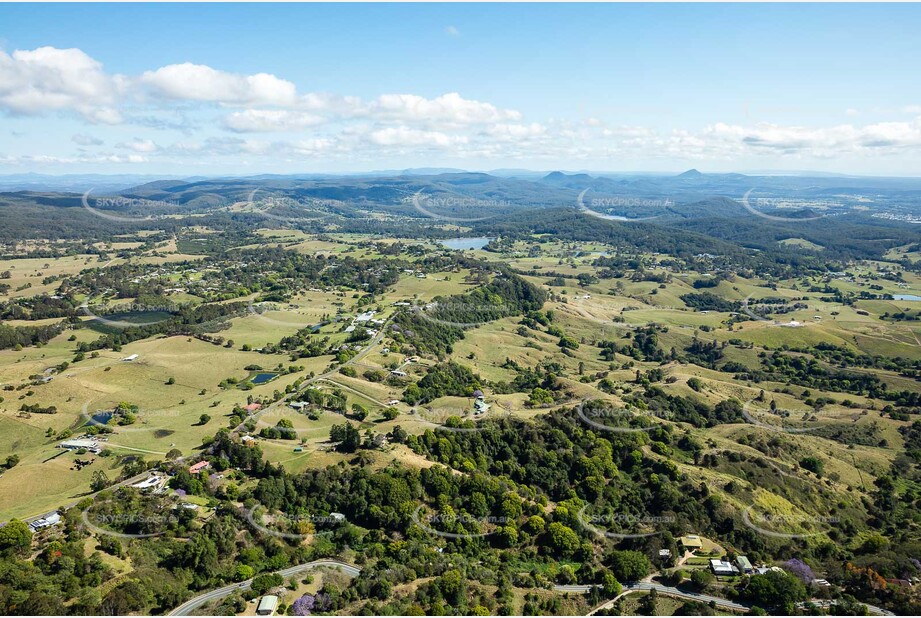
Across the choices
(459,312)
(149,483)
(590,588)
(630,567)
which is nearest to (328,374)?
(149,483)

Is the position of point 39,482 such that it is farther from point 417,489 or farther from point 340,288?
point 340,288

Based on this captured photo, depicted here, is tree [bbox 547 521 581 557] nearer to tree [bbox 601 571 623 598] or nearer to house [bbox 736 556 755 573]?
tree [bbox 601 571 623 598]

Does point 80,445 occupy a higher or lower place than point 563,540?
higher

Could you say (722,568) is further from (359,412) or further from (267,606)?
(359,412)

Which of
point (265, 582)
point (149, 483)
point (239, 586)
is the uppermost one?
point (149, 483)

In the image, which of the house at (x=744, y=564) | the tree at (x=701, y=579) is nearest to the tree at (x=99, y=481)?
the tree at (x=701, y=579)

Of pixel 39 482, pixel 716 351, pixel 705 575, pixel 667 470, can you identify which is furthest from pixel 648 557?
pixel 716 351

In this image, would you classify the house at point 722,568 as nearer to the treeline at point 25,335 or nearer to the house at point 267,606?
the house at point 267,606
